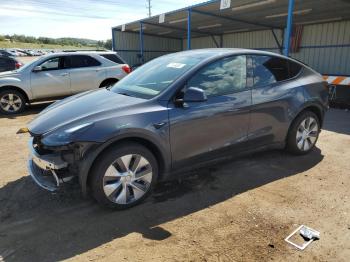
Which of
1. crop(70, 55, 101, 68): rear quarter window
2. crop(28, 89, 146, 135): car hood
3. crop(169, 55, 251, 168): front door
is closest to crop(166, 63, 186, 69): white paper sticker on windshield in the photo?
crop(169, 55, 251, 168): front door

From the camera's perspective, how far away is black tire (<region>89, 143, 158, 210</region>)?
3.01 metres

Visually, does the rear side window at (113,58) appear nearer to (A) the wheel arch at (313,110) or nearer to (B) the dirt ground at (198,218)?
(B) the dirt ground at (198,218)

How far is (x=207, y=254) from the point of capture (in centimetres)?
264

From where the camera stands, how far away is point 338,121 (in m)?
7.63

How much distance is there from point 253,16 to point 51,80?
34.1ft

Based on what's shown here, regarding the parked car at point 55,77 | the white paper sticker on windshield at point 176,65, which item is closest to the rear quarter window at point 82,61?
the parked car at point 55,77

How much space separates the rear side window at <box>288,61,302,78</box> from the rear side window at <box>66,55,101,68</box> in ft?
20.7

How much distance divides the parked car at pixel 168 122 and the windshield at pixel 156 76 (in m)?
0.02

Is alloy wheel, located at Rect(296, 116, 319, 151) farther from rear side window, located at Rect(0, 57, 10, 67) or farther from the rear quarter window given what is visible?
rear side window, located at Rect(0, 57, 10, 67)

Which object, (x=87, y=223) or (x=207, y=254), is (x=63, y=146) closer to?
(x=87, y=223)

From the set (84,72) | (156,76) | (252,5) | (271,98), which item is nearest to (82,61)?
(84,72)

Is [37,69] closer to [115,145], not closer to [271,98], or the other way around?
[115,145]

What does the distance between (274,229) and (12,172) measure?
3.58m

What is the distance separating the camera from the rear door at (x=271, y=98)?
405cm
